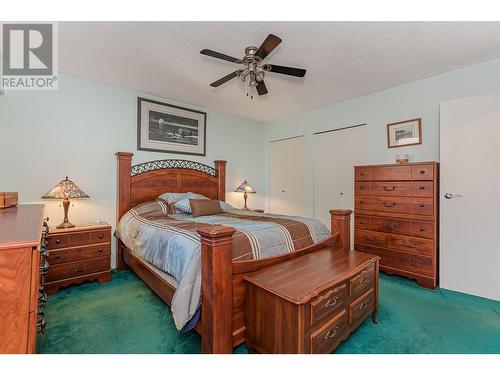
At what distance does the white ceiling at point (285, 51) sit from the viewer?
204 cm

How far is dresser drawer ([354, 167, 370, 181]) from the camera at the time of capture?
3.21 m

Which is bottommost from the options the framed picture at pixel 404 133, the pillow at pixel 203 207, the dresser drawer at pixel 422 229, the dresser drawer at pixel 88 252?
the dresser drawer at pixel 88 252

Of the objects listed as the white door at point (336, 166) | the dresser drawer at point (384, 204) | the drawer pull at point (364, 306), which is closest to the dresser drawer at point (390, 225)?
the dresser drawer at point (384, 204)

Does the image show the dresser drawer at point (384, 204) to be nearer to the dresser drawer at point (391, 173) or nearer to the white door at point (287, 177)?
the dresser drawer at point (391, 173)

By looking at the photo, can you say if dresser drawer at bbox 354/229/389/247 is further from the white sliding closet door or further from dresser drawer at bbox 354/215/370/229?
the white sliding closet door

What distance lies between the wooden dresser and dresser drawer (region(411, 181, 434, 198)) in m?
1.41

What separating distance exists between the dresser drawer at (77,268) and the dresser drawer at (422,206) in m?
3.67

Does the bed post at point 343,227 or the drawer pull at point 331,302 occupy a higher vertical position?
the bed post at point 343,227

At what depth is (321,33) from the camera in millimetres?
2104

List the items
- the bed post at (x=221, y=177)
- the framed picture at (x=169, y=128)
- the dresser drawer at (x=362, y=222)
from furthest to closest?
the bed post at (x=221, y=177) < the framed picture at (x=169, y=128) < the dresser drawer at (x=362, y=222)

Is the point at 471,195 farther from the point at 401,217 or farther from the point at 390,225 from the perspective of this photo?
the point at 390,225

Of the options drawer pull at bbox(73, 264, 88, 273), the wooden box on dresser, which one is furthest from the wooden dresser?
drawer pull at bbox(73, 264, 88, 273)

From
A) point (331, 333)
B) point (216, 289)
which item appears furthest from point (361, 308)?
point (216, 289)
